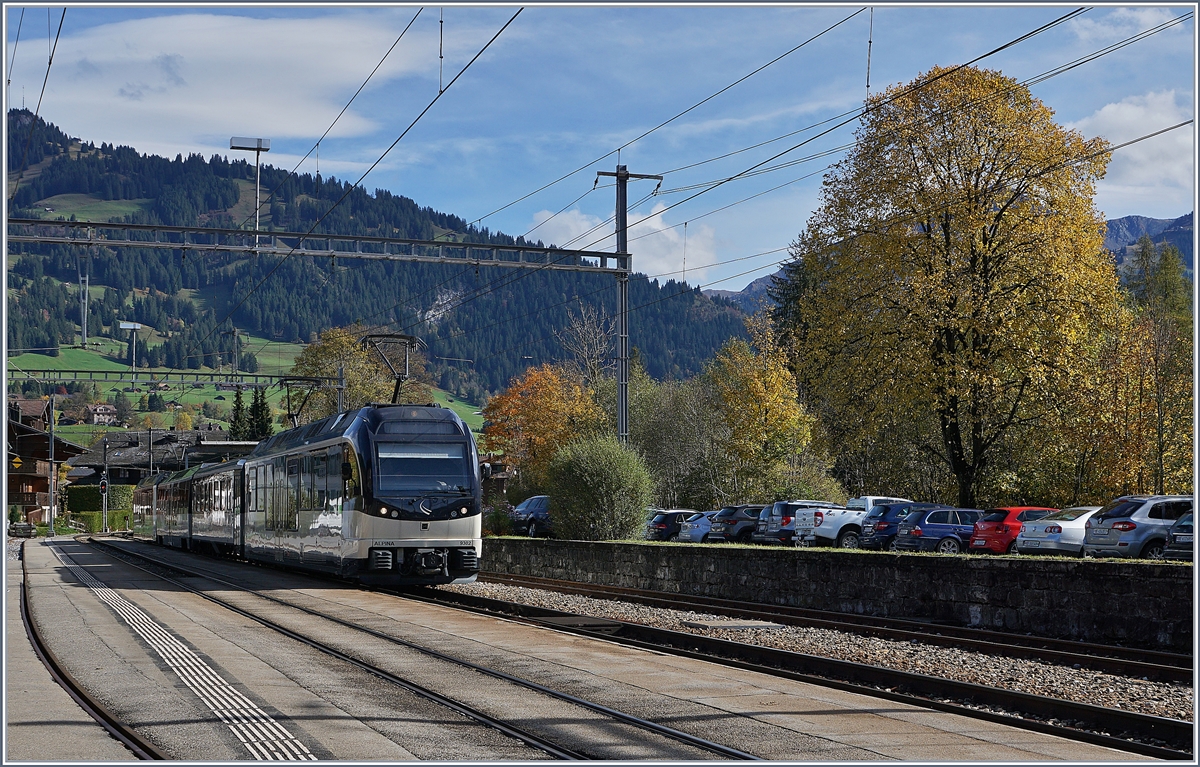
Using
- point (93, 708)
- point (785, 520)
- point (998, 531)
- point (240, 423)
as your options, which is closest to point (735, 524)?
point (785, 520)

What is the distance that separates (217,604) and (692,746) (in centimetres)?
1428

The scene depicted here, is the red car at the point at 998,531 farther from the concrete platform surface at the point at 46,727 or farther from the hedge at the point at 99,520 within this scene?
the hedge at the point at 99,520

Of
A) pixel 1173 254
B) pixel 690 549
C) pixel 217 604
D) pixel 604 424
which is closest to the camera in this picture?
pixel 217 604

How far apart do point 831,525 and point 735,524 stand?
563 cm

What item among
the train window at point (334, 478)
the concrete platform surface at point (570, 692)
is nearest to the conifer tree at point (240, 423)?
the train window at point (334, 478)

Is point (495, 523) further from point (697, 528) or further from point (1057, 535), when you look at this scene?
point (1057, 535)

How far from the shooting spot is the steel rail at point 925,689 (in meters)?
9.02

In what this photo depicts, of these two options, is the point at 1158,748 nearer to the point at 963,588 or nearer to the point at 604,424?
the point at 963,588

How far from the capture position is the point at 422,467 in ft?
75.0

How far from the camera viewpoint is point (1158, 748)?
8.58 m

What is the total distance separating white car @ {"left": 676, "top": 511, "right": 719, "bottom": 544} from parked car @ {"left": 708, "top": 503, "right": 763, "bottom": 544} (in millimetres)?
440

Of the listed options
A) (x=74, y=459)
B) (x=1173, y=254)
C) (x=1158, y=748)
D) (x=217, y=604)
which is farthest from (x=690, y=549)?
(x=74, y=459)

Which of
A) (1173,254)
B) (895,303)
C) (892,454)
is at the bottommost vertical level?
(892,454)

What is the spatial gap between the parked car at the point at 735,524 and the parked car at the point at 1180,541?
62.4 ft
